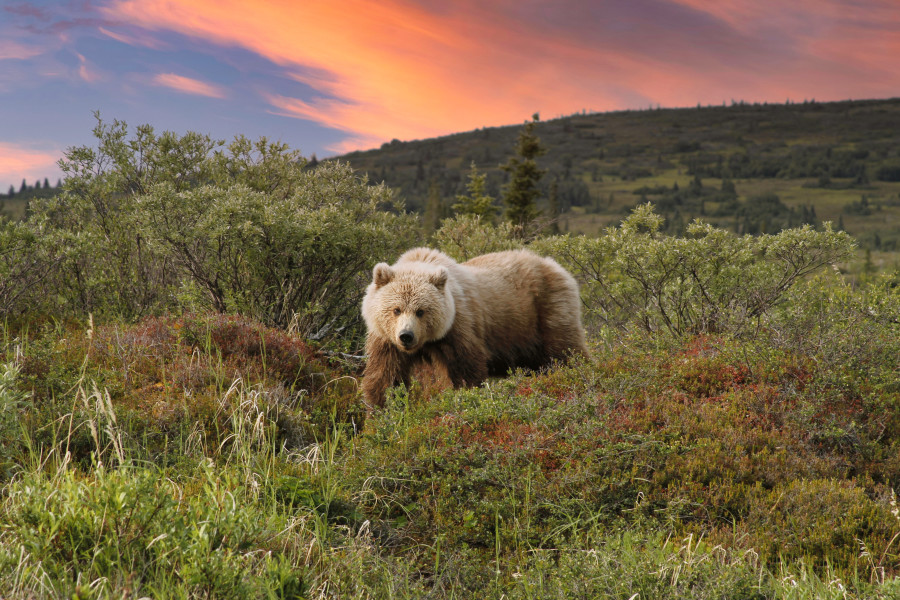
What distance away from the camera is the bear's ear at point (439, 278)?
23.9 feet

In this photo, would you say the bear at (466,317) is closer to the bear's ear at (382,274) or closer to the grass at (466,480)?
the bear's ear at (382,274)

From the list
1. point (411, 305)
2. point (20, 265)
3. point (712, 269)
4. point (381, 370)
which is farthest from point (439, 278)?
point (20, 265)

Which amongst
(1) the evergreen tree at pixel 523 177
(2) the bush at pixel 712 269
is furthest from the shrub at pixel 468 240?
(1) the evergreen tree at pixel 523 177

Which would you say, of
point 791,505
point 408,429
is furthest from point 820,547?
point 408,429

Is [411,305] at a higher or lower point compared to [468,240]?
lower

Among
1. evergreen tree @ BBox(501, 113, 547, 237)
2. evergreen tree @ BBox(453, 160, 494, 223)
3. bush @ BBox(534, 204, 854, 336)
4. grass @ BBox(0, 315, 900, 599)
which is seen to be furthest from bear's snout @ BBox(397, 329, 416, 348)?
evergreen tree @ BBox(501, 113, 547, 237)

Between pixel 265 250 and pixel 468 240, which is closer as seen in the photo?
pixel 265 250

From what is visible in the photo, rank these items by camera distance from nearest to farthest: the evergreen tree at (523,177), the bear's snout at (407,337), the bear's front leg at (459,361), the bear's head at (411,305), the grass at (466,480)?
the grass at (466,480) → the bear's snout at (407,337) → the bear's head at (411,305) → the bear's front leg at (459,361) → the evergreen tree at (523,177)

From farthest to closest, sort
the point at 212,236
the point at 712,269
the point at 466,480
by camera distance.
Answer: the point at 712,269 → the point at 212,236 → the point at 466,480

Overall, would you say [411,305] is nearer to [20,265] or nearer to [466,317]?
[466,317]

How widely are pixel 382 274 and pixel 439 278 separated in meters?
0.70

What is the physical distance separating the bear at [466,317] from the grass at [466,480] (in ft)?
1.68

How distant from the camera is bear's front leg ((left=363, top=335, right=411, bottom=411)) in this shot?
7352 mm

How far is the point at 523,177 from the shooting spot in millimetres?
41656
